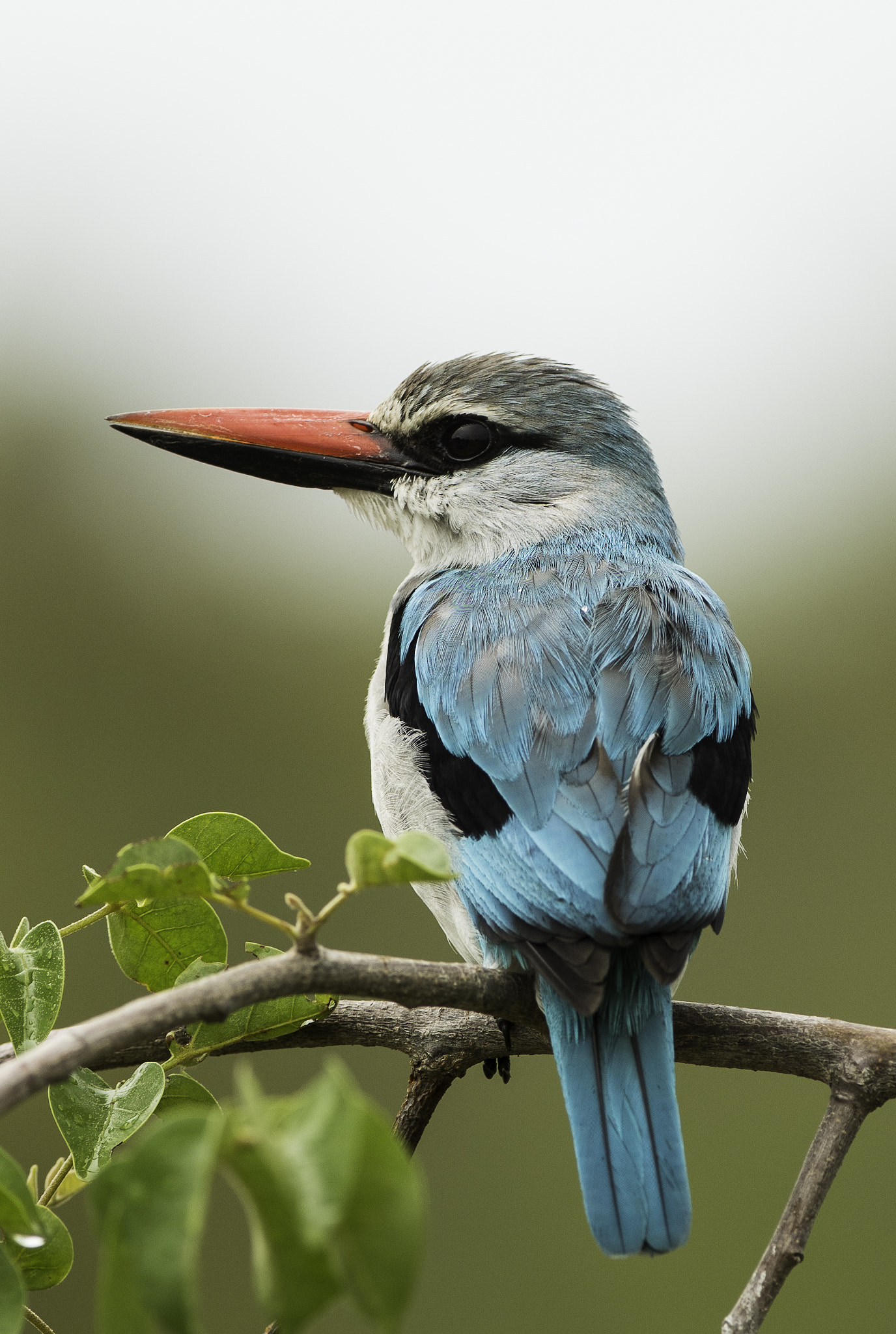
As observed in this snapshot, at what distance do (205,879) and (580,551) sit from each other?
1.93 meters

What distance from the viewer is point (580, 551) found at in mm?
2982

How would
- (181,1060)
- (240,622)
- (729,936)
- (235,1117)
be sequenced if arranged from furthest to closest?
(240,622) → (729,936) → (181,1060) → (235,1117)

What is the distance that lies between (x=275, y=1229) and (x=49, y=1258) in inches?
35.3

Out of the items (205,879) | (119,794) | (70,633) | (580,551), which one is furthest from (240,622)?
(205,879)

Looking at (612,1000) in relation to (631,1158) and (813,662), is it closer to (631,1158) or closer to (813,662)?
(631,1158)

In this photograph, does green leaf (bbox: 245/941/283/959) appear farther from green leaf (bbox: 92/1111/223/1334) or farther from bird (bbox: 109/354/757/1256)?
green leaf (bbox: 92/1111/223/1334)

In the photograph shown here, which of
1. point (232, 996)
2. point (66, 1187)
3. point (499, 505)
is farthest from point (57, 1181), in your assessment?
point (499, 505)

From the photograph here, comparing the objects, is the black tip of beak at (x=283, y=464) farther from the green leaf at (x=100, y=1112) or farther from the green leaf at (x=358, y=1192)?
the green leaf at (x=358, y=1192)

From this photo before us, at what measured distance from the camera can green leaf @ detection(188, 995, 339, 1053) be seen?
175cm

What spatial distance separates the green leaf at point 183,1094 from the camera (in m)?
1.68

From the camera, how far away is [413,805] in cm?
254

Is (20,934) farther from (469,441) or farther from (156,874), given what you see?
(469,441)

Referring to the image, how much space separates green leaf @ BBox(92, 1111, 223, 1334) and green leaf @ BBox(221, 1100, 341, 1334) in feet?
0.08

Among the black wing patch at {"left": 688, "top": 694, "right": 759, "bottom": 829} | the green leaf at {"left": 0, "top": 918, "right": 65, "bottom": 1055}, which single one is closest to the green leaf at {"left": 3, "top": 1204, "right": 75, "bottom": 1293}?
the green leaf at {"left": 0, "top": 918, "right": 65, "bottom": 1055}
